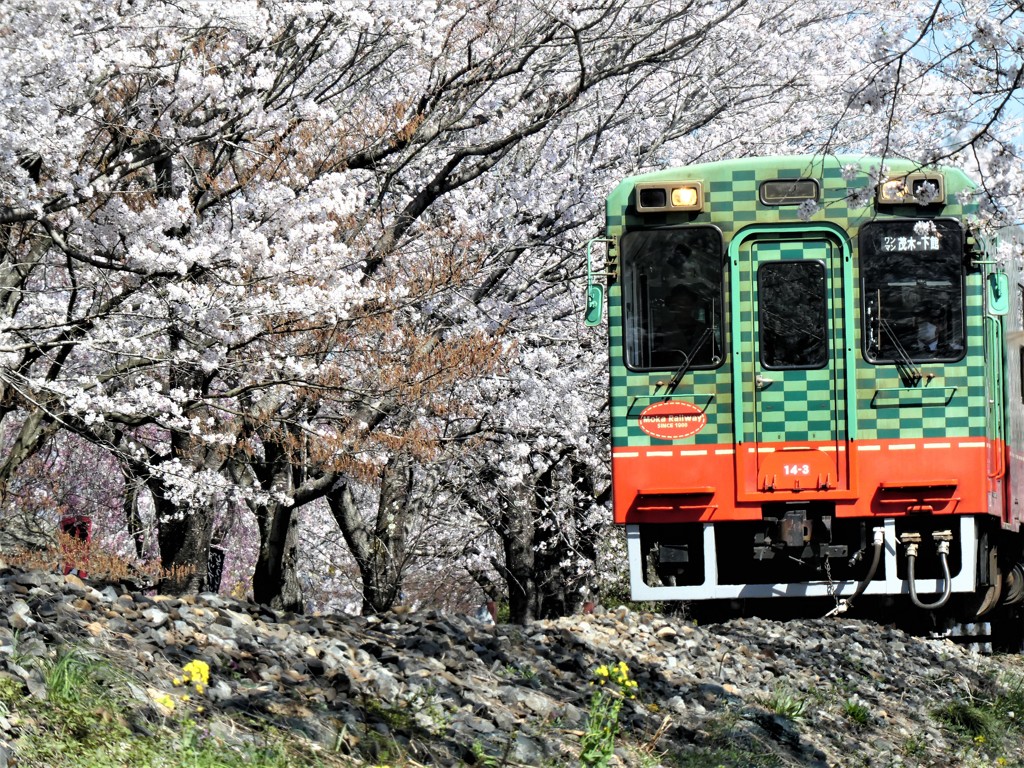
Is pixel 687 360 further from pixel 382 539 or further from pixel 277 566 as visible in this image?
pixel 382 539

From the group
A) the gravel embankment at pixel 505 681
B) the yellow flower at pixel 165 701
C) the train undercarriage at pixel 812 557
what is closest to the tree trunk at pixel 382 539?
the gravel embankment at pixel 505 681

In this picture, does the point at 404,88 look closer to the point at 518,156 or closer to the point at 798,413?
the point at 518,156

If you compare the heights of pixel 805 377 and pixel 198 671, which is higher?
pixel 805 377

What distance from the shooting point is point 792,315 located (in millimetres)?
9055

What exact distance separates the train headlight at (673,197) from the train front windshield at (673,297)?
16 centimetres

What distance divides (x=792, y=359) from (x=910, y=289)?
2.98 ft

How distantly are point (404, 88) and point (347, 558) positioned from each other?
15.0 m

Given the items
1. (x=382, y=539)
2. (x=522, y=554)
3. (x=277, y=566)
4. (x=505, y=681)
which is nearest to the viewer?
(x=505, y=681)

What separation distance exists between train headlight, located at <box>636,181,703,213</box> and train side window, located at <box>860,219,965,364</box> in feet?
3.69

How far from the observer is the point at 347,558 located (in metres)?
26.9

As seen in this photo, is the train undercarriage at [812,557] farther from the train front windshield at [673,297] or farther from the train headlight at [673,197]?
the train headlight at [673,197]

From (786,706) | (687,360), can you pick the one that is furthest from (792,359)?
(786,706)

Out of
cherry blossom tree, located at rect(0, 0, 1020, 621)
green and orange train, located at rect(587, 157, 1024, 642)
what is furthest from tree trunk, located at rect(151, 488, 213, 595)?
green and orange train, located at rect(587, 157, 1024, 642)

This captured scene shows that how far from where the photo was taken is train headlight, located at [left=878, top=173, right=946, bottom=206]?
873 cm
